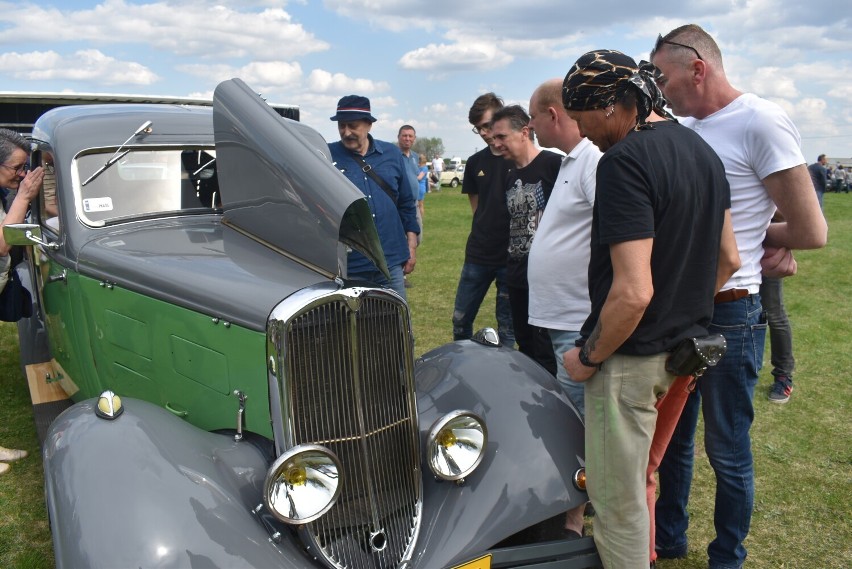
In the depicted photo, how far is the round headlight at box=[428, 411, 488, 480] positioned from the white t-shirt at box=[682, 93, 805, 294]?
118cm

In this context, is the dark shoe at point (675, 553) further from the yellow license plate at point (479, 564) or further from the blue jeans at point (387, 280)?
the blue jeans at point (387, 280)

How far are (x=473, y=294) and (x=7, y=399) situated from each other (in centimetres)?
376

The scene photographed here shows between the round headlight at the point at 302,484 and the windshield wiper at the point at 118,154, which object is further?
the windshield wiper at the point at 118,154

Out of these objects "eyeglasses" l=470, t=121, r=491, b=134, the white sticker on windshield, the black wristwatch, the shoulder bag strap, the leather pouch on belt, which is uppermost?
"eyeglasses" l=470, t=121, r=491, b=134

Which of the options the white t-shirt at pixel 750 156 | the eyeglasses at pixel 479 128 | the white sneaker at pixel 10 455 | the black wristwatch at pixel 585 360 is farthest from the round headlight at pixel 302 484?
the eyeglasses at pixel 479 128

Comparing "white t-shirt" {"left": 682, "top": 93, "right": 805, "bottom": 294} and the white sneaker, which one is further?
the white sneaker

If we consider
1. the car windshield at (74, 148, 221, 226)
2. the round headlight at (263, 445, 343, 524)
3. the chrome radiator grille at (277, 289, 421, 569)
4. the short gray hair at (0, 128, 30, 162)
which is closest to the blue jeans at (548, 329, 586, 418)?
the chrome radiator grille at (277, 289, 421, 569)

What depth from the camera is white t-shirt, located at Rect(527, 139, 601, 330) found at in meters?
3.10

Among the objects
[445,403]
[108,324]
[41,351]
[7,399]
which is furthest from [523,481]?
[7,399]

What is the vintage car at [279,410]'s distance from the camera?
221 centimetres

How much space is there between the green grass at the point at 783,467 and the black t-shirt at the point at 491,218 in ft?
6.06

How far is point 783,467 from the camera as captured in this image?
418cm

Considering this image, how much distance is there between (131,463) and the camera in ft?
7.32

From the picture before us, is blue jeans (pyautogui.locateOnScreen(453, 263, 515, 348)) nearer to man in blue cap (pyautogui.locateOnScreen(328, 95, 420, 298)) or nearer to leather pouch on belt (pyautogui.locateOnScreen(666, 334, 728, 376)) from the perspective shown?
man in blue cap (pyautogui.locateOnScreen(328, 95, 420, 298))
